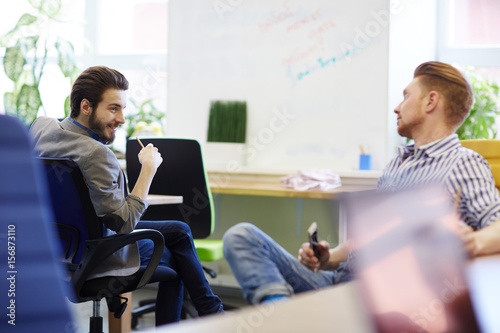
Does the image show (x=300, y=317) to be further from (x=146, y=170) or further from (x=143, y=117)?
(x=143, y=117)

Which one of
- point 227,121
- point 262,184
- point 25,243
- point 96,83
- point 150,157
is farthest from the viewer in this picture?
point 227,121

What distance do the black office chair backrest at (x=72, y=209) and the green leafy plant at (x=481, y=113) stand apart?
1.45m

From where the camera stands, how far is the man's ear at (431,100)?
0.72 metres

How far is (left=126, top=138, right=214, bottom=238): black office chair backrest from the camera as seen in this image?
1.22 m

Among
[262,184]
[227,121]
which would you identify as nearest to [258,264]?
[262,184]

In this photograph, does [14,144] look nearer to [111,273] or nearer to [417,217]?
[417,217]

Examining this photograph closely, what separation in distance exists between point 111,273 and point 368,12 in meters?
1.48

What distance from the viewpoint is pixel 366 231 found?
0.37 metres

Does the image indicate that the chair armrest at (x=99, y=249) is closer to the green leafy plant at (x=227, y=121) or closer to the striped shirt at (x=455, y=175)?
the striped shirt at (x=455, y=175)

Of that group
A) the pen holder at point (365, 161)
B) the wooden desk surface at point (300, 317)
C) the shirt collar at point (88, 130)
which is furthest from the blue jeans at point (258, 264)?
the pen holder at point (365, 161)

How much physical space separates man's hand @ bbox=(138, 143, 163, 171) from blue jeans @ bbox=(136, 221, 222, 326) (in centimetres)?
13

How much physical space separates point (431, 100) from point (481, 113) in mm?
1444

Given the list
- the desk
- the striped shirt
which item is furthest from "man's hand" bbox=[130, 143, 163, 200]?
the striped shirt

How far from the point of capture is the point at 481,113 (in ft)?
6.65
